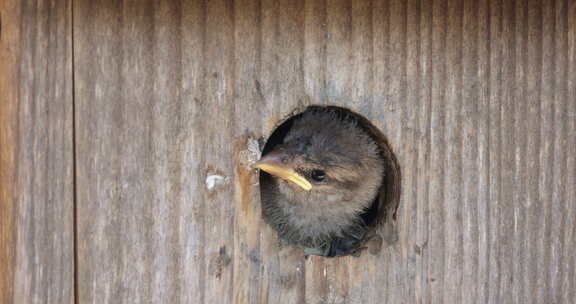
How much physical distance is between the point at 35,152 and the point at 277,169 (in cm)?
73

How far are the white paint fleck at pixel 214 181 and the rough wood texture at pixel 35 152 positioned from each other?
283mm

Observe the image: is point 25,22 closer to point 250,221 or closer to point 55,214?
point 55,214

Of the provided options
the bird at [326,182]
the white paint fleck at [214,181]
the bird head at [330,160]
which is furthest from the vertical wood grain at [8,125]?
the bird head at [330,160]

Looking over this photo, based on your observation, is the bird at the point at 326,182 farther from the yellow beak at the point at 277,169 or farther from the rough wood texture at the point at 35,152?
the rough wood texture at the point at 35,152

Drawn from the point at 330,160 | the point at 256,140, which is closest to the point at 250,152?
the point at 256,140

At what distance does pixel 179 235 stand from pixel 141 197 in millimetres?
112

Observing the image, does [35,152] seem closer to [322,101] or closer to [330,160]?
[322,101]

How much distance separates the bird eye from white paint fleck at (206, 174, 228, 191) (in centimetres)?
74

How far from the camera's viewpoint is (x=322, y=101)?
67.6 inches

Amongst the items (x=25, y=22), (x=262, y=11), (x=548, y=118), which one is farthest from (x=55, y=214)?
(x=548, y=118)

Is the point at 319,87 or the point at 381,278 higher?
the point at 319,87

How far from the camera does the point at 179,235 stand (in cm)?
157

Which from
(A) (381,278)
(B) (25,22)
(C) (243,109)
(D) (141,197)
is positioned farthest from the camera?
(A) (381,278)

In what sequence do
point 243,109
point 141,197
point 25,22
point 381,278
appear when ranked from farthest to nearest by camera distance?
point 381,278
point 243,109
point 141,197
point 25,22
